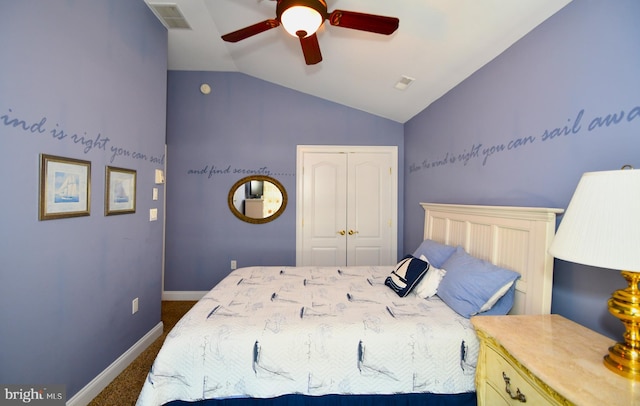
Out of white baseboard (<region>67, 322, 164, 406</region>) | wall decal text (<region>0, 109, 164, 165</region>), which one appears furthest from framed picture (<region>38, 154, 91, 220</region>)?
white baseboard (<region>67, 322, 164, 406</region>)

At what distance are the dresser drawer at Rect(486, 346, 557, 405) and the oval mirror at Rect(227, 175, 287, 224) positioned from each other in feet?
9.51

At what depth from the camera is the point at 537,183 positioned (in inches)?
63.5

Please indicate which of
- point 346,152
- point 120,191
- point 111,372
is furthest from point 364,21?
point 111,372

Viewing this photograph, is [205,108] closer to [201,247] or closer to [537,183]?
[201,247]

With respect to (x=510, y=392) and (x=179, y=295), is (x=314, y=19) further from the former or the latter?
(x=179, y=295)

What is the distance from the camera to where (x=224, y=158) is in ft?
12.1

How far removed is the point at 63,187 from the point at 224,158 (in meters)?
2.15

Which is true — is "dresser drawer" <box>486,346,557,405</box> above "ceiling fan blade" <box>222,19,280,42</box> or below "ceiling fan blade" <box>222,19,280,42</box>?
below

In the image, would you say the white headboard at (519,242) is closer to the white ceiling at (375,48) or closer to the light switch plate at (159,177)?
the white ceiling at (375,48)

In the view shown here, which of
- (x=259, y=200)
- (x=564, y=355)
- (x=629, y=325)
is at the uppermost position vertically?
(x=259, y=200)

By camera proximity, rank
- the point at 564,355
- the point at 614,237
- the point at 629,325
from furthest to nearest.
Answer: the point at 564,355 → the point at 629,325 → the point at 614,237

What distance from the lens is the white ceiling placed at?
1713mm

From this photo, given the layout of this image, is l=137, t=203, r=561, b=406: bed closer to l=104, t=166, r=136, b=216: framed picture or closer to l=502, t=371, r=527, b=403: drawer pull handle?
l=502, t=371, r=527, b=403: drawer pull handle

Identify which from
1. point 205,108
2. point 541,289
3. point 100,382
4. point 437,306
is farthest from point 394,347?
point 205,108
